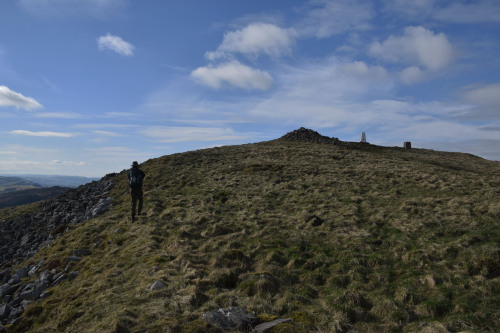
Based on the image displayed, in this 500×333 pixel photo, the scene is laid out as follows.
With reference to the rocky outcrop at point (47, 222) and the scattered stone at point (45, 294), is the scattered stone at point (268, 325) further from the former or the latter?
the rocky outcrop at point (47, 222)

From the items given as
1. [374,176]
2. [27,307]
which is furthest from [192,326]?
[374,176]

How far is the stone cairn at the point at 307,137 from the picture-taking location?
48.2 m

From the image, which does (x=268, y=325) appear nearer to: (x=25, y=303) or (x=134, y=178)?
(x=25, y=303)

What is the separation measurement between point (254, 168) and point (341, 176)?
884 centimetres

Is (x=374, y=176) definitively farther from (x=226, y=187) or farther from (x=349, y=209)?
(x=226, y=187)

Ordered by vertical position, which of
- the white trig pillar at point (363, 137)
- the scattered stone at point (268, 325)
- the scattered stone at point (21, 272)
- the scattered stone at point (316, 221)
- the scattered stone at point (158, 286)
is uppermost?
the white trig pillar at point (363, 137)

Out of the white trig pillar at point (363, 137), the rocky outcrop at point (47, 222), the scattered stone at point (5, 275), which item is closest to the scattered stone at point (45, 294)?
the scattered stone at point (5, 275)

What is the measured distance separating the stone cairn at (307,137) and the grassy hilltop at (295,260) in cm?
2580

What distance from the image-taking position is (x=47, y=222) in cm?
2189

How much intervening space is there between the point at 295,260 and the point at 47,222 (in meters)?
20.6

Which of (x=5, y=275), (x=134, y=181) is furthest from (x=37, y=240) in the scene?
(x=134, y=181)

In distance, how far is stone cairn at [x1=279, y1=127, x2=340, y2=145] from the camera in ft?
158

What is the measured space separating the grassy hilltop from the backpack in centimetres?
218

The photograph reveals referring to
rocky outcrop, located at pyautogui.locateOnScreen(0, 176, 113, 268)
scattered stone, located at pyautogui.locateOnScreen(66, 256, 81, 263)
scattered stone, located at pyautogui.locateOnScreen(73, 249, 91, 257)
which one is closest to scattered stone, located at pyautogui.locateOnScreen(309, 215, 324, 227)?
scattered stone, located at pyautogui.locateOnScreen(73, 249, 91, 257)
